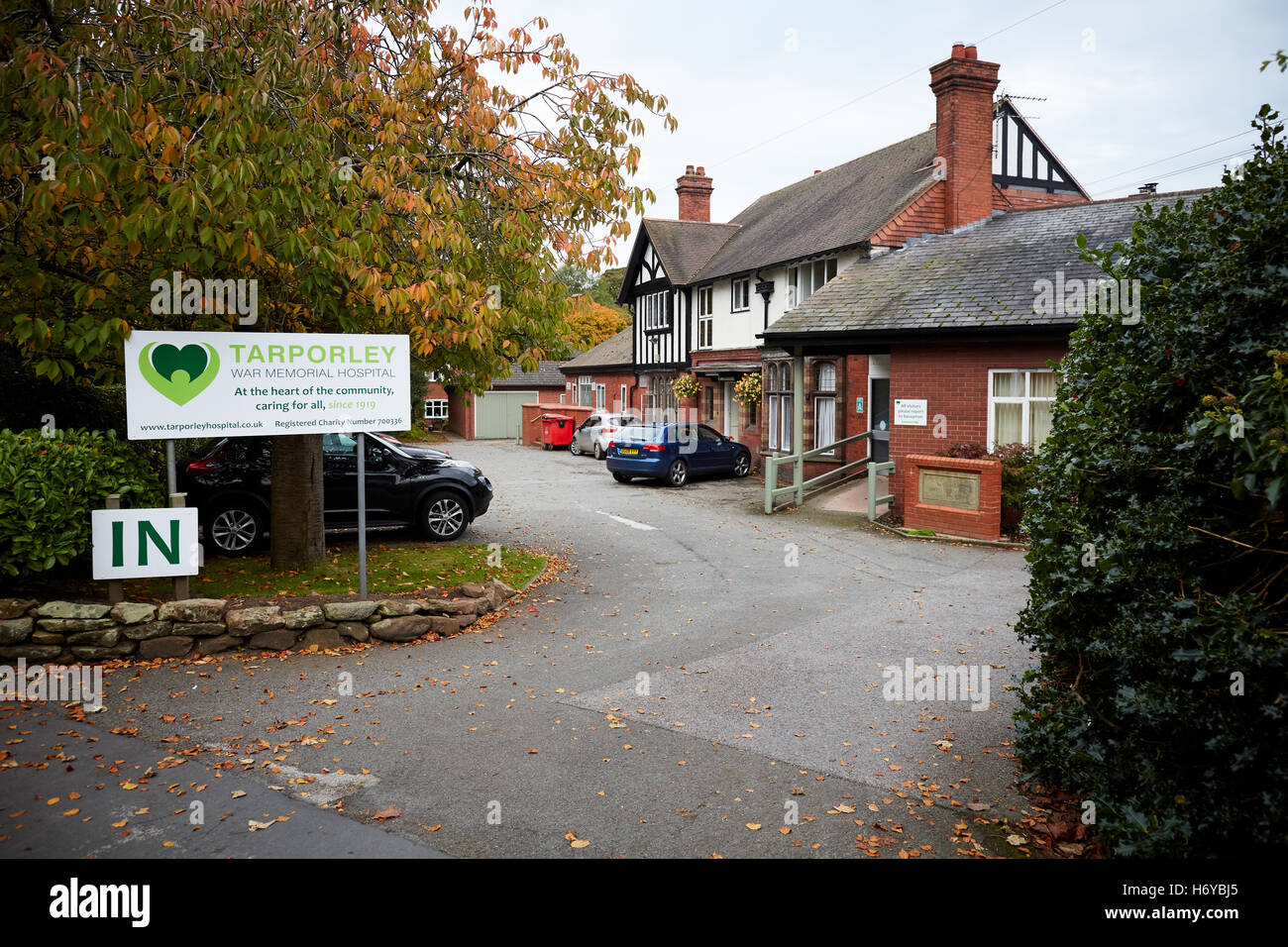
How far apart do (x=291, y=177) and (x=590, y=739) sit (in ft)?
17.9

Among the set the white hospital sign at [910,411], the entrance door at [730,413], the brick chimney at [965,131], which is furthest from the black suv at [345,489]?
the entrance door at [730,413]

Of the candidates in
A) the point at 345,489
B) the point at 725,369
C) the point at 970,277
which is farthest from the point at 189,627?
the point at 725,369

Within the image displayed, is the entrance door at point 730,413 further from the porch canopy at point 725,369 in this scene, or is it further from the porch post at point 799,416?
the porch post at point 799,416

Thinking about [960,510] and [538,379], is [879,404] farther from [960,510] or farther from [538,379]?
[538,379]

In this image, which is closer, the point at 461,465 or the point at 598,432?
the point at 461,465

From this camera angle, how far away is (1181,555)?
411 cm

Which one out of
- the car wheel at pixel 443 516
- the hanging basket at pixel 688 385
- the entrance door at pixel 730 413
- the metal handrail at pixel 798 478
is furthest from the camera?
the hanging basket at pixel 688 385

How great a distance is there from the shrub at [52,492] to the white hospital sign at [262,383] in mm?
444

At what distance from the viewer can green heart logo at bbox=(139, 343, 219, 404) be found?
8.40 metres

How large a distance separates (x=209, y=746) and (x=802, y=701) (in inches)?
169

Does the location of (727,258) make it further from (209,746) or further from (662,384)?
(209,746)

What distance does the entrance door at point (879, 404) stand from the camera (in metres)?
21.3
